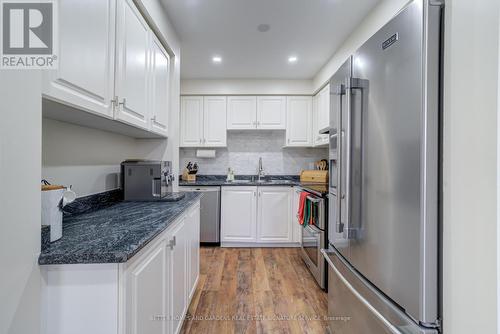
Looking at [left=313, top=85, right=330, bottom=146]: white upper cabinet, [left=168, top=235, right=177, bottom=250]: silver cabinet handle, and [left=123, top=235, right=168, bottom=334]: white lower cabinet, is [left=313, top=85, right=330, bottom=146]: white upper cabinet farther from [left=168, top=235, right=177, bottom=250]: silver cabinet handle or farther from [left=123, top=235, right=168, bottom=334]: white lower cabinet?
[left=123, top=235, right=168, bottom=334]: white lower cabinet

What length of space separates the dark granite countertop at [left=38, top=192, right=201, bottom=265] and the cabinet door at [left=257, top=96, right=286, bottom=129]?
231cm

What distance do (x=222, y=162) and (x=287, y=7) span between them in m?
2.46

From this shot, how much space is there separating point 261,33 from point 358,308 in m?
2.43

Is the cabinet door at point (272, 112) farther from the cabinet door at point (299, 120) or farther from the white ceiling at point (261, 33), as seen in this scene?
the white ceiling at point (261, 33)

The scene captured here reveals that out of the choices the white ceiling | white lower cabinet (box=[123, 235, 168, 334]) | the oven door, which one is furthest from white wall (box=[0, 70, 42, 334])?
the oven door

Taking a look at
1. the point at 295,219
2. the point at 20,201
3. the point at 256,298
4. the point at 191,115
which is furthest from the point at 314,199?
the point at 191,115

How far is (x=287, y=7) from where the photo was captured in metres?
1.93

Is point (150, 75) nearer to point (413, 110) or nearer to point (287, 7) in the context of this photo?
point (287, 7)

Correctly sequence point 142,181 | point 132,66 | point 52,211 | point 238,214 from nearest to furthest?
point 52,211 → point 132,66 → point 142,181 → point 238,214

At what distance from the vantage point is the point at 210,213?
3.24m

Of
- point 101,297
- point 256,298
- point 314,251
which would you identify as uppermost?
point 101,297

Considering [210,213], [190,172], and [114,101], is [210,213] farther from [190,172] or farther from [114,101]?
[114,101]

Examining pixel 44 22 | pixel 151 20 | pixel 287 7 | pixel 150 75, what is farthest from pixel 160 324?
pixel 287 7

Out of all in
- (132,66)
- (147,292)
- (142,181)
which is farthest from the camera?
(142,181)
